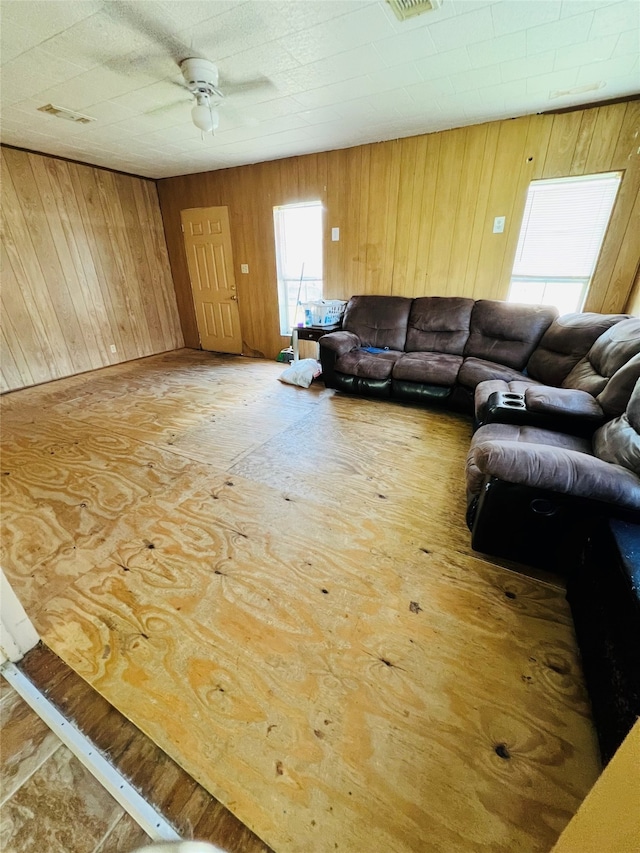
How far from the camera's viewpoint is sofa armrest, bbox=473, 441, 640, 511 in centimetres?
124

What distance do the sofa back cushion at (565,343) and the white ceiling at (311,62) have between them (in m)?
1.52

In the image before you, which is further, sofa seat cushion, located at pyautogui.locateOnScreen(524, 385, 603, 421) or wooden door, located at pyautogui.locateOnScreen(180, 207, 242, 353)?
wooden door, located at pyautogui.locateOnScreen(180, 207, 242, 353)

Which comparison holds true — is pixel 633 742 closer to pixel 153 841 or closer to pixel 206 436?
pixel 153 841

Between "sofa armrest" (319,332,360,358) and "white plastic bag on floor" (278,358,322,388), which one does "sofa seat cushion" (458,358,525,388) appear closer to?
"sofa armrest" (319,332,360,358)

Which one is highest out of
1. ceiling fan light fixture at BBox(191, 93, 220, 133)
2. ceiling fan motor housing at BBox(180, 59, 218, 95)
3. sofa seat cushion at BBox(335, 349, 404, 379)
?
ceiling fan motor housing at BBox(180, 59, 218, 95)

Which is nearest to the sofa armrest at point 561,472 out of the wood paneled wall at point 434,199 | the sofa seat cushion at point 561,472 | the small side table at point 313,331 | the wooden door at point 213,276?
the sofa seat cushion at point 561,472

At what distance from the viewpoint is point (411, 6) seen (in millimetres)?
1645

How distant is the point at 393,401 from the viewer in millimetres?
3410

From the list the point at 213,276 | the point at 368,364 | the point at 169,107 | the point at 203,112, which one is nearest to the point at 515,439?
the point at 368,364

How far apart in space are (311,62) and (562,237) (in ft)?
8.07

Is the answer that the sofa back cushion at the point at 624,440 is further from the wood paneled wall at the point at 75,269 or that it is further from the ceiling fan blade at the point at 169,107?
the wood paneled wall at the point at 75,269

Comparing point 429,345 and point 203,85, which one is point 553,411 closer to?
point 429,345

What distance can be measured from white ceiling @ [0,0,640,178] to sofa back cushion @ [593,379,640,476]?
1976 mm

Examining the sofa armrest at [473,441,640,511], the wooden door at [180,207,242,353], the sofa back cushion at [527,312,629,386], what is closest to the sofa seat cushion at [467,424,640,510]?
the sofa armrest at [473,441,640,511]
